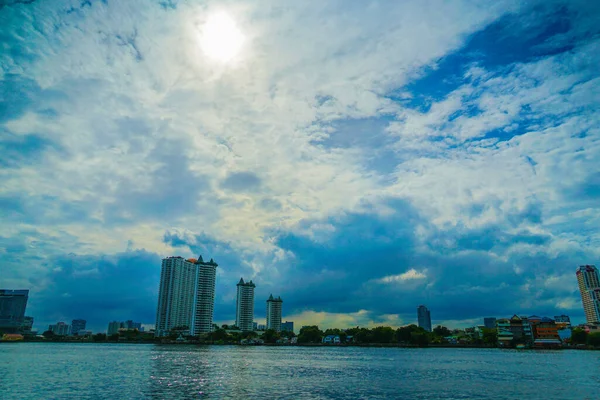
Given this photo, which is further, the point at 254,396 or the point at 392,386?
the point at 392,386

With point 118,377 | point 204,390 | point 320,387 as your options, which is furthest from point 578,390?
point 118,377

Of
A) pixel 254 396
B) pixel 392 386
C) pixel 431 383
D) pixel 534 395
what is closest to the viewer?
pixel 254 396

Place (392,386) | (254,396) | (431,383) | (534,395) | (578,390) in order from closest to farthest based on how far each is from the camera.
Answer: (254,396), (534,395), (578,390), (392,386), (431,383)

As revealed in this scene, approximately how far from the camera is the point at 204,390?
51.9 meters

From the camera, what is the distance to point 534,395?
51000mm

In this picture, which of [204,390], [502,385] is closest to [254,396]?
[204,390]

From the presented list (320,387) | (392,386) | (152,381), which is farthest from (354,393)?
(152,381)

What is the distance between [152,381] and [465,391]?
46459 mm

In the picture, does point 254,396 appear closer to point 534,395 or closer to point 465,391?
point 465,391

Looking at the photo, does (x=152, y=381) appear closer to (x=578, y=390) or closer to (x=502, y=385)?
(x=502, y=385)

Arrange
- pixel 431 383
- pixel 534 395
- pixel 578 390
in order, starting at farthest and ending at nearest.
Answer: pixel 431 383 < pixel 578 390 < pixel 534 395

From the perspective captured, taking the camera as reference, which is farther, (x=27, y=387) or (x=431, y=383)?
(x=431, y=383)

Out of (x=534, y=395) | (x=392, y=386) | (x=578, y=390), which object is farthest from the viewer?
(x=392, y=386)

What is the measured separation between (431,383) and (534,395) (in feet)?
52.3
